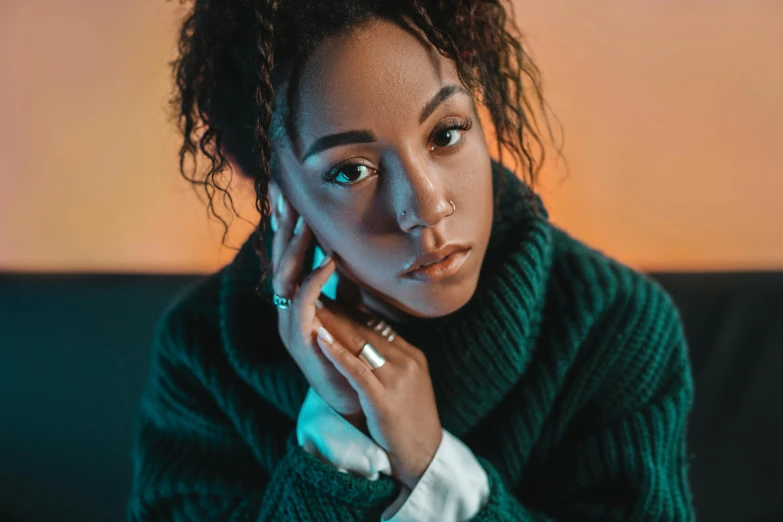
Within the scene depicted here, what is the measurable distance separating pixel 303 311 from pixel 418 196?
0.74 feet

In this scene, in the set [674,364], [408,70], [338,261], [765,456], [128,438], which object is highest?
[408,70]

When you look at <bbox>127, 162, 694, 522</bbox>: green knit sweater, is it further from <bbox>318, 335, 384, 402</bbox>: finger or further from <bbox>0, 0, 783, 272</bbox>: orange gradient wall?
<bbox>0, 0, 783, 272</bbox>: orange gradient wall

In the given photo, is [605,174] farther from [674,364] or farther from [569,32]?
[674,364]

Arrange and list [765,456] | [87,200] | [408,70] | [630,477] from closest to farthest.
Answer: [408,70] < [630,477] < [765,456] < [87,200]

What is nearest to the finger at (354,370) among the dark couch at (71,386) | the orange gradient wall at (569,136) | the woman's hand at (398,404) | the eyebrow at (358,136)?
the woman's hand at (398,404)

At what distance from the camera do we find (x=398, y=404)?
69 cm

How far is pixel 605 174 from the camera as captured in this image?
1154mm

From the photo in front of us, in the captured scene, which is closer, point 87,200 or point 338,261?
point 338,261

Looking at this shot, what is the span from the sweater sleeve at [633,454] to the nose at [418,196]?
0.33m

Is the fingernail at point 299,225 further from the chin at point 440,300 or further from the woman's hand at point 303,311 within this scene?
the chin at point 440,300

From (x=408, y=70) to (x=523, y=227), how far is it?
0.30m

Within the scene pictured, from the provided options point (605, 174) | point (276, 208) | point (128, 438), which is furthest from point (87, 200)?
point (605, 174)

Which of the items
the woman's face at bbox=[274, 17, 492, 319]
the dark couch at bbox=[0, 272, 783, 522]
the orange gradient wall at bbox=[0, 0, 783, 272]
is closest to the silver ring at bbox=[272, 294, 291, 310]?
the woman's face at bbox=[274, 17, 492, 319]

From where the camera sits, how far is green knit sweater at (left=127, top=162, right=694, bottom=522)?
73 cm
